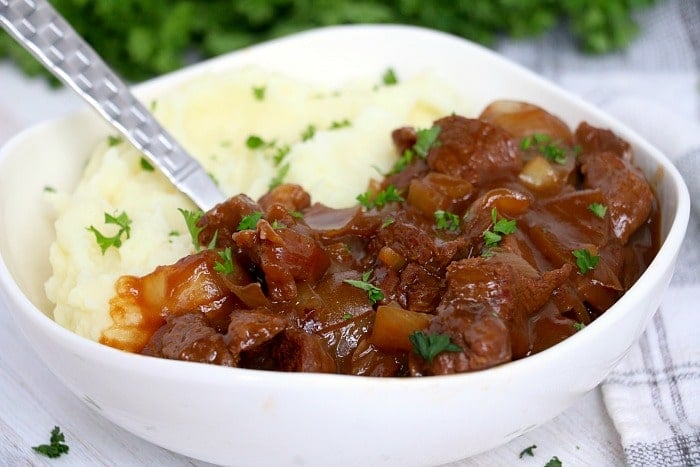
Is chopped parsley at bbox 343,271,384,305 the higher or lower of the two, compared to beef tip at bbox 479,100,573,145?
higher

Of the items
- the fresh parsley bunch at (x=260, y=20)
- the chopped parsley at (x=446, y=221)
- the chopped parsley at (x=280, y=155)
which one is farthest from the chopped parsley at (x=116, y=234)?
the fresh parsley bunch at (x=260, y=20)

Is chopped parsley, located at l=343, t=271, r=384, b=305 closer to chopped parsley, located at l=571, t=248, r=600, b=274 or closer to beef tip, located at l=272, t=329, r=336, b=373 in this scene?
beef tip, located at l=272, t=329, r=336, b=373

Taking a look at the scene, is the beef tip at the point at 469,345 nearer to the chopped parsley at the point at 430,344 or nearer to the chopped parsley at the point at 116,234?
the chopped parsley at the point at 430,344

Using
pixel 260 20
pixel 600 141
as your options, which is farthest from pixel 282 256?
pixel 260 20

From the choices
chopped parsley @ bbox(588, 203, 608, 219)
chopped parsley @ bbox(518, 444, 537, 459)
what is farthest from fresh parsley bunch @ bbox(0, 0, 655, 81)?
chopped parsley @ bbox(518, 444, 537, 459)

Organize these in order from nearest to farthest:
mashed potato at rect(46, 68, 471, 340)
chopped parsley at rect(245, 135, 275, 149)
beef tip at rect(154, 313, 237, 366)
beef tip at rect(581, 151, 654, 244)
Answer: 1. beef tip at rect(154, 313, 237, 366)
2. mashed potato at rect(46, 68, 471, 340)
3. beef tip at rect(581, 151, 654, 244)
4. chopped parsley at rect(245, 135, 275, 149)

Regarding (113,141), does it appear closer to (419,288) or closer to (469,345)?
(419,288)

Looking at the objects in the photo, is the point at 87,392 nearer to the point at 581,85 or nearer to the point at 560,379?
the point at 560,379

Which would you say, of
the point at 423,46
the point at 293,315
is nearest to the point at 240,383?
the point at 293,315
